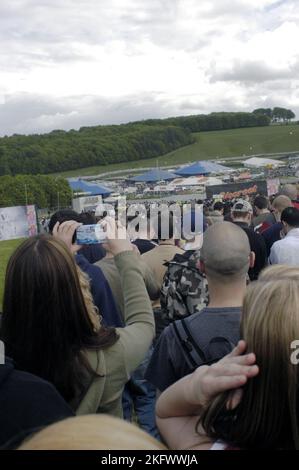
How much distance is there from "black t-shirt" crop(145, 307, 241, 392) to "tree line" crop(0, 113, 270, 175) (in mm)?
68860

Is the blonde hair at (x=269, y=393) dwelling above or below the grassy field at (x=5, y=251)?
above

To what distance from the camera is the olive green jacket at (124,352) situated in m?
2.00

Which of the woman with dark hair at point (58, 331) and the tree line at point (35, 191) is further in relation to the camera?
the tree line at point (35, 191)

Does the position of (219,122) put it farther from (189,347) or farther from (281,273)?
(281,273)

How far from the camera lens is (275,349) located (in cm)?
138

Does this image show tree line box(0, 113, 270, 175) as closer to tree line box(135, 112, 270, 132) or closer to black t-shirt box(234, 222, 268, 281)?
tree line box(135, 112, 270, 132)

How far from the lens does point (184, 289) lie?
123 inches

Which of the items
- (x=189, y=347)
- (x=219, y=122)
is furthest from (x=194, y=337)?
(x=219, y=122)

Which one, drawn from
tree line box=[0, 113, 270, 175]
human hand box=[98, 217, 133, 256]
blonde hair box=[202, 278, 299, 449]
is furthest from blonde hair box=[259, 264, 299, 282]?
tree line box=[0, 113, 270, 175]

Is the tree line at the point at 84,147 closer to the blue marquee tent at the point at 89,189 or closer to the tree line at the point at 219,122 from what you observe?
the tree line at the point at 219,122

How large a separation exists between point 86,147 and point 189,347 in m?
82.1

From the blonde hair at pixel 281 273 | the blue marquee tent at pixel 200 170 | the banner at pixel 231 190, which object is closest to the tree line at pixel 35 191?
the blue marquee tent at pixel 200 170

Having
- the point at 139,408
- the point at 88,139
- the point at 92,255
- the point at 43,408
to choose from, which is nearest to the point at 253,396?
the point at 43,408
